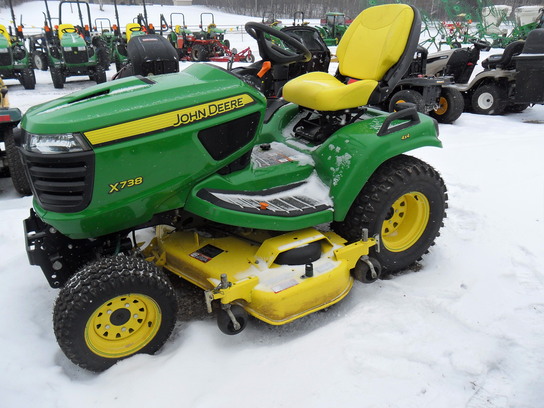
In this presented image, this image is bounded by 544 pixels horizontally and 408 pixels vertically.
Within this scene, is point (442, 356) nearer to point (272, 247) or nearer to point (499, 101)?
point (272, 247)

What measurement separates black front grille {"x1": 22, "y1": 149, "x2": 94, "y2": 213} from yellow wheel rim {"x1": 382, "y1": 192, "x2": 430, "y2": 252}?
Result: 6.03 feet

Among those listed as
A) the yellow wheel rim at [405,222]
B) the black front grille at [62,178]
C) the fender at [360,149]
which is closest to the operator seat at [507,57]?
the fender at [360,149]

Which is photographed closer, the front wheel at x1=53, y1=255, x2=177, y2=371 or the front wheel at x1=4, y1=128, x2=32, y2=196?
the front wheel at x1=53, y1=255, x2=177, y2=371

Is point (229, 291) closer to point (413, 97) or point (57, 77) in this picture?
point (413, 97)

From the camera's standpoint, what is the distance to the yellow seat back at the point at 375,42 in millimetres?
3051

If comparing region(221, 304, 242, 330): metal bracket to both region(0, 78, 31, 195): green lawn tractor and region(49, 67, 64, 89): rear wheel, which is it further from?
region(49, 67, 64, 89): rear wheel

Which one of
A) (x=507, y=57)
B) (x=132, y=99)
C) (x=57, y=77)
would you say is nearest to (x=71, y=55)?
(x=57, y=77)

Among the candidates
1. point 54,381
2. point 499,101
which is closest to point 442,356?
point 54,381

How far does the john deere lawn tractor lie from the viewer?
7.06ft

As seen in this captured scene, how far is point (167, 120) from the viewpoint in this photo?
2.26 m

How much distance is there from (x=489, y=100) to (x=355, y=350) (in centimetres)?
684

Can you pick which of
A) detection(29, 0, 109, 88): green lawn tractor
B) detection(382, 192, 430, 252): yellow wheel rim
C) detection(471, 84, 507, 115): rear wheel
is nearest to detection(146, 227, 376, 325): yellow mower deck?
detection(382, 192, 430, 252): yellow wheel rim

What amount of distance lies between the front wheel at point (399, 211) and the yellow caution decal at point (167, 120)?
0.93 metres

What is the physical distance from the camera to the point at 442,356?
233 centimetres
